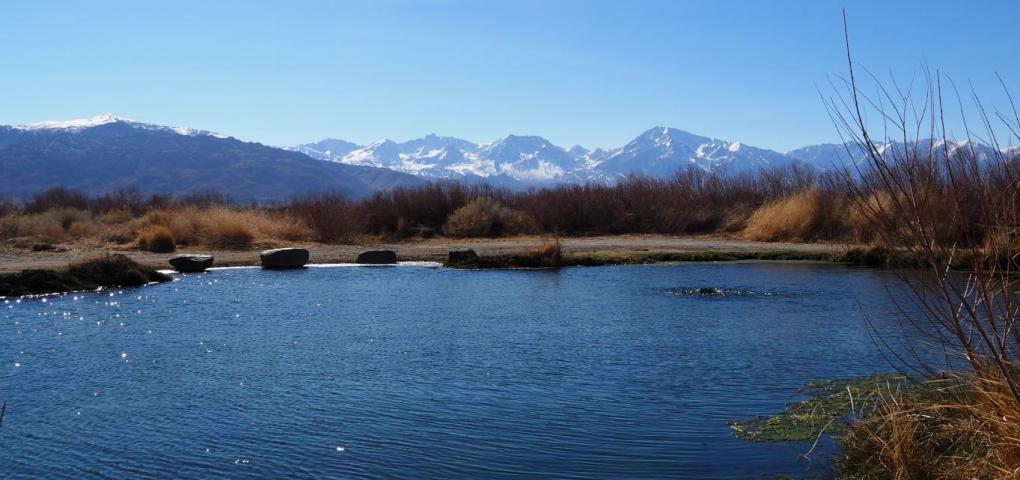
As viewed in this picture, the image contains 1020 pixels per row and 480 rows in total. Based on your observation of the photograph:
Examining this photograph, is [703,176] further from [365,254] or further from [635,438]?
[635,438]

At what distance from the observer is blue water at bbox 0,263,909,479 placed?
8602 mm

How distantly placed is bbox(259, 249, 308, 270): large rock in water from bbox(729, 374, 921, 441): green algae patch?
66.0 ft

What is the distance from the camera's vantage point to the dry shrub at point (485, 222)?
3988cm

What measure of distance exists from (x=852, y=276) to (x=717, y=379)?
1394 cm

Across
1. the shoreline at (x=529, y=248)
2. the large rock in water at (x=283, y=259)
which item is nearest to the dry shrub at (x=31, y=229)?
the shoreline at (x=529, y=248)

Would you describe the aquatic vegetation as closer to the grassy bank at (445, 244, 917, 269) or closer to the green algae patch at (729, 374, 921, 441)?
the grassy bank at (445, 244, 917, 269)

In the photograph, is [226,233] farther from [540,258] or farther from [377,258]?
[540,258]

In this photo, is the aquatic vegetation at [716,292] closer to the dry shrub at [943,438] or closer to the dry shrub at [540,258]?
the dry shrub at [540,258]

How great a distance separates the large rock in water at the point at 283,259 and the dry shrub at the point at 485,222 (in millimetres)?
12143

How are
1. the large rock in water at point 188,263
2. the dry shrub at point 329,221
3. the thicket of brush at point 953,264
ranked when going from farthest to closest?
the dry shrub at point 329,221 < the large rock in water at point 188,263 < the thicket of brush at point 953,264

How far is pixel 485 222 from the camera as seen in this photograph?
40094mm

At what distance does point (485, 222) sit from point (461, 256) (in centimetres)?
1184

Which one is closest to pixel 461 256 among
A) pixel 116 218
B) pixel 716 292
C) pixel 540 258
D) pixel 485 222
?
pixel 540 258

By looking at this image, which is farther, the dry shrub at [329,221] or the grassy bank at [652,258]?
the dry shrub at [329,221]
